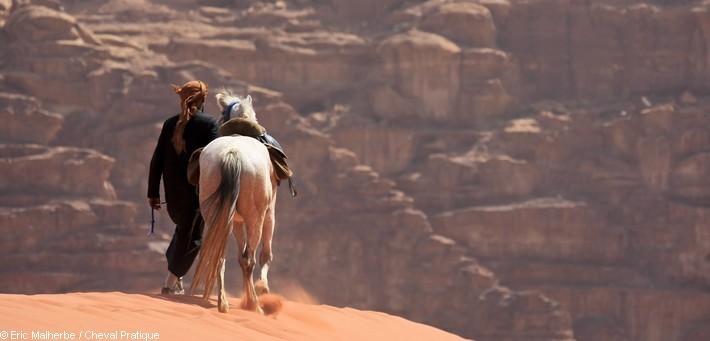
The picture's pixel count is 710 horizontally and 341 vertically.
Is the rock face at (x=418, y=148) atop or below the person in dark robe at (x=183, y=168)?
below

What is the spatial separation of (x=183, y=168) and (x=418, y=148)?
3587 centimetres

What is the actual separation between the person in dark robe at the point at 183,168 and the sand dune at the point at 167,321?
554mm

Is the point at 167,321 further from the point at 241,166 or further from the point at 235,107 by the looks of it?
the point at 235,107

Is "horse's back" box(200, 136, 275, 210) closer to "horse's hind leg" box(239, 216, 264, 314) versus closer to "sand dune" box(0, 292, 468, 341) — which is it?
"horse's hind leg" box(239, 216, 264, 314)

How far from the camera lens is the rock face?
4544 centimetres

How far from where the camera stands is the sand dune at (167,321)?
31.4 feet

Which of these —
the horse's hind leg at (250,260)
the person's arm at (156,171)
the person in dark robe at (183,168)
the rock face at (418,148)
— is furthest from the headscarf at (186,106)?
the rock face at (418,148)

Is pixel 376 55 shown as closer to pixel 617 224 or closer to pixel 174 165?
pixel 617 224

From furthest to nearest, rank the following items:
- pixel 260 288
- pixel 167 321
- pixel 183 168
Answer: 1. pixel 183 168
2. pixel 260 288
3. pixel 167 321

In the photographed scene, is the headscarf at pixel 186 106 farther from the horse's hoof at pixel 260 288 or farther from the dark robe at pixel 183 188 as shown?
the horse's hoof at pixel 260 288

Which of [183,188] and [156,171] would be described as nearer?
[183,188]

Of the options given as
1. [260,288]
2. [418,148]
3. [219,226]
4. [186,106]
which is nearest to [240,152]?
[219,226]

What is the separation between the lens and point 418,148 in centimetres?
4878

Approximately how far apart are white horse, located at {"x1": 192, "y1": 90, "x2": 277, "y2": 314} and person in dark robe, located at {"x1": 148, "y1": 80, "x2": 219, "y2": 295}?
599mm
